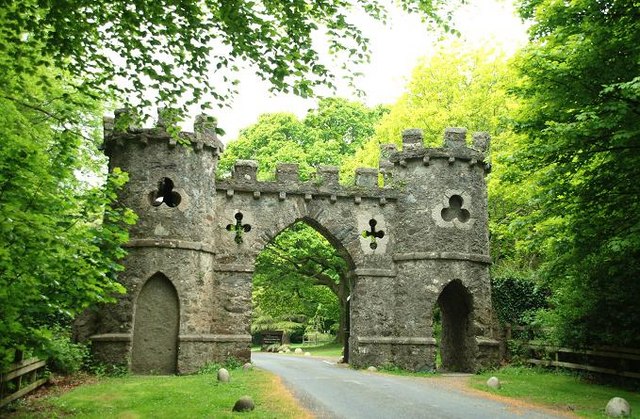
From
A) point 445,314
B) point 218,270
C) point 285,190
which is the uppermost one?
point 285,190

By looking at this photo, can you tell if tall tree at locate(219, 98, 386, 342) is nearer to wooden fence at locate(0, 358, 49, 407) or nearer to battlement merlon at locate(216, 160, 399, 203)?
battlement merlon at locate(216, 160, 399, 203)

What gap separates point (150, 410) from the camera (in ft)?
28.7

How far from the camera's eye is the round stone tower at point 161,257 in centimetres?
1437

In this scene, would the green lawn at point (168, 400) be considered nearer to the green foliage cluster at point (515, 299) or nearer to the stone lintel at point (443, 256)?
the stone lintel at point (443, 256)

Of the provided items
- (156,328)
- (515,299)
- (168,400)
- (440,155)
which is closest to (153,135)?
(156,328)

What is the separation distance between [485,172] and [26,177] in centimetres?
1377

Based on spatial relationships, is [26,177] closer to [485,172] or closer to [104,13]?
[104,13]

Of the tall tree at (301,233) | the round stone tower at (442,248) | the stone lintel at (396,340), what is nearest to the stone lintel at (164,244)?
the stone lintel at (396,340)

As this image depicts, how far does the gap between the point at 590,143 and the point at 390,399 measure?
5.92m

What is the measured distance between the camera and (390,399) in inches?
394

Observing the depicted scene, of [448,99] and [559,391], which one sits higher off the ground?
[448,99]

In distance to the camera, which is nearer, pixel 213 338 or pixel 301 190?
pixel 213 338

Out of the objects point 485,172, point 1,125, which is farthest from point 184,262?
point 485,172

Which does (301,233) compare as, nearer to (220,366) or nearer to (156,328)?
(220,366)
